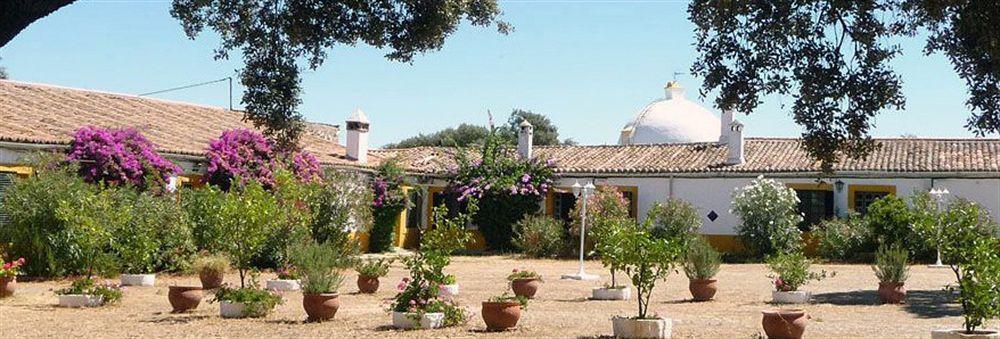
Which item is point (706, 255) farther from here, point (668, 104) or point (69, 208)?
point (668, 104)

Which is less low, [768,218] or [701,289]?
[768,218]

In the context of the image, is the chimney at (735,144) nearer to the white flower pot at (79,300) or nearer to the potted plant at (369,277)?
the potted plant at (369,277)

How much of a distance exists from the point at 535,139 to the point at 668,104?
22.0 m

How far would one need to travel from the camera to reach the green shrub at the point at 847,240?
1119 inches

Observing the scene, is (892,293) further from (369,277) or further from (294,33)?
(294,33)

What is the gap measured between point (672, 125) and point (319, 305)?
29.0 m

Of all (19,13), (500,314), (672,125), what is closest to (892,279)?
(500,314)

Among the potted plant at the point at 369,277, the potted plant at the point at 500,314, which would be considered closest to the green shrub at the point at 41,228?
the potted plant at the point at 369,277

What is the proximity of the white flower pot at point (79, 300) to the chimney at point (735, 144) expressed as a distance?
2151 centimetres

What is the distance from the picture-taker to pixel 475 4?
8305 mm

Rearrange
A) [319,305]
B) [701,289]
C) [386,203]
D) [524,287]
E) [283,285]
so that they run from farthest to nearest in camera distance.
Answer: [386,203] < [283,285] < [524,287] < [701,289] < [319,305]

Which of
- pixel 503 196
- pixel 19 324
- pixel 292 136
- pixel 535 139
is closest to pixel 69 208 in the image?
pixel 19 324

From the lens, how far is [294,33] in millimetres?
7770

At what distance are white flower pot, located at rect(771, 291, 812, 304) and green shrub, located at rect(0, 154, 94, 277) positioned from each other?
39.0ft
